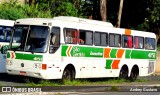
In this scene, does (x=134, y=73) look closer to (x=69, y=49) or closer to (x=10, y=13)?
(x=69, y=49)

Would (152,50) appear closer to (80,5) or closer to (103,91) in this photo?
(103,91)

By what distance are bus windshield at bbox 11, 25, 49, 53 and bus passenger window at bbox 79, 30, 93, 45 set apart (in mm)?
2662

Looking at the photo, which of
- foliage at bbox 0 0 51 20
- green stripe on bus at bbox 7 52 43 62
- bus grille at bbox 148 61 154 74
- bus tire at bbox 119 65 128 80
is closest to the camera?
green stripe on bus at bbox 7 52 43 62

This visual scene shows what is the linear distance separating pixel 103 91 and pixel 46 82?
2512 millimetres

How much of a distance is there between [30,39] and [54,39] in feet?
3.43

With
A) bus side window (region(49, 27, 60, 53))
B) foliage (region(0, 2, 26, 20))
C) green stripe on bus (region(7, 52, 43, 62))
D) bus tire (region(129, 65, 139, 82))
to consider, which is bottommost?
bus tire (region(129, 65, 139, 82))

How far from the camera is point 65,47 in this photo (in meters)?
23.8

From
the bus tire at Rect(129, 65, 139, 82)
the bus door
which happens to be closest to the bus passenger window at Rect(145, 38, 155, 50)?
the bus tire at Rect(129, 65, 139, 82)

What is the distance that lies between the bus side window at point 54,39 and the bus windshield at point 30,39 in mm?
290

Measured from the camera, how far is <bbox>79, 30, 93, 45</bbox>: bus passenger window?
82.3 feet

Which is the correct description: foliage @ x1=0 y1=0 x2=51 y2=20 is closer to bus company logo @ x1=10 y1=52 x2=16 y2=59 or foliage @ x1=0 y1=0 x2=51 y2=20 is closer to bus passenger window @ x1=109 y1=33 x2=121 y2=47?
bus passenger window @ x1=109 y1=33 x2=121 y2=47

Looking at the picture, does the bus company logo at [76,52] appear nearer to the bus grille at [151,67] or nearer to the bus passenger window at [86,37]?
the bus passenger window at [86,37]

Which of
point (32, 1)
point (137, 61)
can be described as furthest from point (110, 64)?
point (32, 1)

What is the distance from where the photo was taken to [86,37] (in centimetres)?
2562
